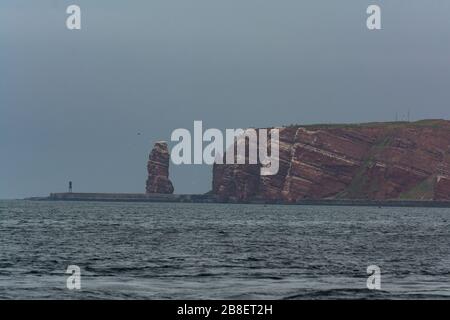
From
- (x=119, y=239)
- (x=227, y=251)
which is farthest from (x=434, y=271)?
(x=119, y=239)

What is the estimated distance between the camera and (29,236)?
368 ft

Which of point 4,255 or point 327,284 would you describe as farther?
point 4,255

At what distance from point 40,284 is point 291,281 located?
45.9 ft

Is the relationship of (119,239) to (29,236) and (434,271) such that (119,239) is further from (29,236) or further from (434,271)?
(434,271)

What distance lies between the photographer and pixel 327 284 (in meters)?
58.2

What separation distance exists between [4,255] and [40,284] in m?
23.8
